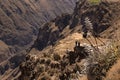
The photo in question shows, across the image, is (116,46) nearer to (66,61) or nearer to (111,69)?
(111,69)

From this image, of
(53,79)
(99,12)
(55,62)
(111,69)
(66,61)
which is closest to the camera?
(111,69)

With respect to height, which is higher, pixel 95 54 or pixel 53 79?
pixel 95 54

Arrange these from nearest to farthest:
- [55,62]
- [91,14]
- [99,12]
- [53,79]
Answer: [53,79]
[55,62]
[99,12]
[91,14]

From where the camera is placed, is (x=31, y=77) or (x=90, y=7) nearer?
(x=31, y=77)

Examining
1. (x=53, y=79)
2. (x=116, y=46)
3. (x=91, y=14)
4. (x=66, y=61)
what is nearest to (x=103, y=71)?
(x=116, y=46)

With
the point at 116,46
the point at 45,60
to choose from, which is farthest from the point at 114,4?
the point at 116,46

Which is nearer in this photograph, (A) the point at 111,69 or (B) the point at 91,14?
(A) the point at 111,69

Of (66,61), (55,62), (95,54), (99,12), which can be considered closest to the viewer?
(95,54)

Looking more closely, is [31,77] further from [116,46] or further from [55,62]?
[116,46]

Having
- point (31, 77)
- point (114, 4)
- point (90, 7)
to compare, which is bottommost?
point (90, 7)
